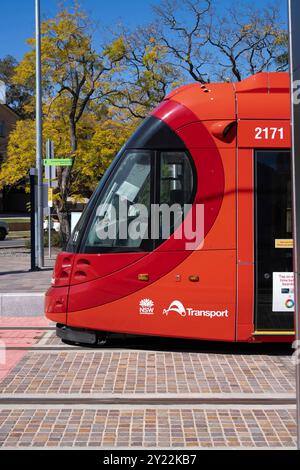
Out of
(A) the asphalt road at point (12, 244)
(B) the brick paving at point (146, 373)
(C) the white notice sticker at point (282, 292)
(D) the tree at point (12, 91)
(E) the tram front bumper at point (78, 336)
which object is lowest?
(B) the brick paving at point (146, 373)

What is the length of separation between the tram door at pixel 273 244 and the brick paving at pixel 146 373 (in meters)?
0.58

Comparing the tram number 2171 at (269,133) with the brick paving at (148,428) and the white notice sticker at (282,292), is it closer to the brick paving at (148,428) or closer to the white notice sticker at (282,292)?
the white notice sticker at (282,292)

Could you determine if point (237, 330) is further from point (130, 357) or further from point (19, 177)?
point (19, 177)

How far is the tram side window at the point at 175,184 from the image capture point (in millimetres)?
6316

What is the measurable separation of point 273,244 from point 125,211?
1.80m

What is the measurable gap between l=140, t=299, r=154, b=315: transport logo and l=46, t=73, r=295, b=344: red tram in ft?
0.04

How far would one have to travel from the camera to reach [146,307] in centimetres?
636

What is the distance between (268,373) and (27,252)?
16.5 m

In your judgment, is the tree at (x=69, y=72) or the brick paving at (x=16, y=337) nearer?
the brick paving at (x=16, y=337)

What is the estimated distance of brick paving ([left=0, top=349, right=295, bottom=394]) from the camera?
538 cm

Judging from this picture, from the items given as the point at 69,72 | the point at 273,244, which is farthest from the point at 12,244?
the point at 273,244

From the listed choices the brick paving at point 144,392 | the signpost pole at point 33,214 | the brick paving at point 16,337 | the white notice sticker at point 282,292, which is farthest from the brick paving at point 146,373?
the signpost pole at point 33,214
